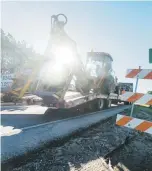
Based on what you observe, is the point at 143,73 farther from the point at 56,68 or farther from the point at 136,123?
the point at 56,68

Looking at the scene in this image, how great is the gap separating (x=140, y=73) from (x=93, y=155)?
2.11m

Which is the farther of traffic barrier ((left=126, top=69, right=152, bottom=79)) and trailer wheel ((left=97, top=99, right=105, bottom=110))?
trailer wheel ((left=97, top=99, right=105, bottom=110))

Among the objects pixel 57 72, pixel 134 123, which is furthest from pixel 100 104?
pixel 134 123

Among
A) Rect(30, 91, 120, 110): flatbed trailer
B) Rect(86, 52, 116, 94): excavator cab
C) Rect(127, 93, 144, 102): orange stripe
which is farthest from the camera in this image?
Rect(86, 52, 116, 94): excavator cab

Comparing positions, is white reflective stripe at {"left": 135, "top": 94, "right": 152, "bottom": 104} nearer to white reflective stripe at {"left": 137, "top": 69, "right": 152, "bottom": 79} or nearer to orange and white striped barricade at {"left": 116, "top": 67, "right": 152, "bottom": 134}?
orange and white striped barricade at {"left": 116, "top": 67, "right": 152, "bottom": 134}

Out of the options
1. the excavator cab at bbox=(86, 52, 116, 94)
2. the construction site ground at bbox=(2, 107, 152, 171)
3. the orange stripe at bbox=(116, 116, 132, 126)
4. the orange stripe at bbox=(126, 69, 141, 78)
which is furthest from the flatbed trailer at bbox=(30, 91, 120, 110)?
the orange stripe at bbox=(126, 69, 141, 78)

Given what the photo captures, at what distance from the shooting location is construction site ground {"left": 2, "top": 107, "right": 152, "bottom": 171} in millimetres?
3539

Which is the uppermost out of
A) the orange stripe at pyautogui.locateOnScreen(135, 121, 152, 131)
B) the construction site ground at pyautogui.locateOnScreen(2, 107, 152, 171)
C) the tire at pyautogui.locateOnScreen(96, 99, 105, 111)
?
the orange stripe at pyautogui.locateOnScreen(135, 121, 152, 131)

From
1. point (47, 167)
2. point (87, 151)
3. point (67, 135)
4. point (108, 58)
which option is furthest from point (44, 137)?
point (108, 58)

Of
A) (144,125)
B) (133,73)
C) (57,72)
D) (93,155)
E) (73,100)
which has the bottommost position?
(93,155)

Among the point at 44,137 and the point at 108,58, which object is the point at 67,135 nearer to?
the point at 44,137

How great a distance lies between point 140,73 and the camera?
Answer: 4.63 meters

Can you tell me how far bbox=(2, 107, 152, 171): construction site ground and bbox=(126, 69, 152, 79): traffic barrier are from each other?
1708 millimetres

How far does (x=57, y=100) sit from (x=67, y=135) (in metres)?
2.18
